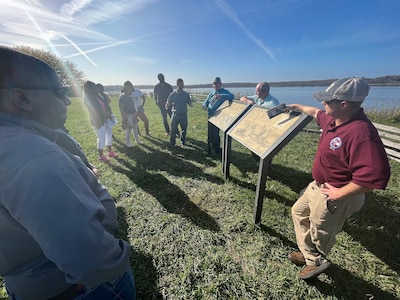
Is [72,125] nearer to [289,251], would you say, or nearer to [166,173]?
[166,173]

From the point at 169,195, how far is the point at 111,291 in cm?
322

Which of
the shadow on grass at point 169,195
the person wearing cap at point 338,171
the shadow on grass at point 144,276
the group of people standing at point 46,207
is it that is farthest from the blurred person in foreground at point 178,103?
the group of people standing at point 46,207

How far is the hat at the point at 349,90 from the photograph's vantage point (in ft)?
6.22

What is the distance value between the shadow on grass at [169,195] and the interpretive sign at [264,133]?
910 mm

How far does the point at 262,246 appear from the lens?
2934 millimetres

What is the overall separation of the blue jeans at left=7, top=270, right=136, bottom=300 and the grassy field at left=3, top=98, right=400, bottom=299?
1.37m

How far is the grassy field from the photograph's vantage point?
2375mm

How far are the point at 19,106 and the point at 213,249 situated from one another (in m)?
2.77

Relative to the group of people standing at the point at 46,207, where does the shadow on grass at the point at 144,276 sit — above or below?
below

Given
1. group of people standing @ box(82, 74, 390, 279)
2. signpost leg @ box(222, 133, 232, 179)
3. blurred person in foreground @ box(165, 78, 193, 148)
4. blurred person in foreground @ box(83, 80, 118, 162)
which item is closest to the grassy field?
signpost leg @ box(222, 133, 232, 179)

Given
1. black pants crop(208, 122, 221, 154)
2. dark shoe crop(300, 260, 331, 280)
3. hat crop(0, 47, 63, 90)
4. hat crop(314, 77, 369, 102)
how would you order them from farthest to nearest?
black pants crop(208, 122, 221, 154) → dark shoe crop(300, 260, 331, 280) → hat crop(314, 77, 369, 102) → hat crop(0, 47, 63, 90)

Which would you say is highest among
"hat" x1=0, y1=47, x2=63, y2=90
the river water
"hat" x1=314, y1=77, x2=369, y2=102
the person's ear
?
"hat" x1=0, y1=47, x2=63, y2=90

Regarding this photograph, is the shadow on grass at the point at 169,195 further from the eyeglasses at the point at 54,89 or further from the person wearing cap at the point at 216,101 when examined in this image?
the eyeglasses at the point at 54,89

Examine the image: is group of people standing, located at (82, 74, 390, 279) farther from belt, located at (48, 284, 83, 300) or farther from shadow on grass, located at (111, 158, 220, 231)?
belt, located at (48, 284, 83, 300)
